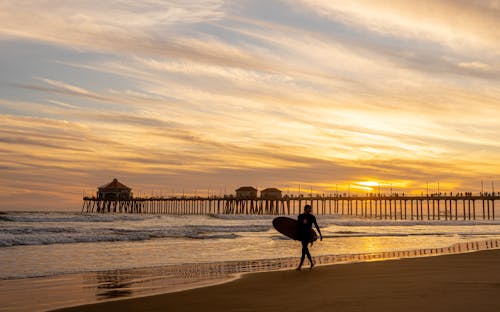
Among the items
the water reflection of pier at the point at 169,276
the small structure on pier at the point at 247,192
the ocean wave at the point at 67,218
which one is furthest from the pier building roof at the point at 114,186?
the water reflection of pier at the point at 169,276

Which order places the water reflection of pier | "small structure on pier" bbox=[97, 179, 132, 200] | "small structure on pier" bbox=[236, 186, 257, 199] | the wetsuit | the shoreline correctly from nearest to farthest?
1. the shoreline
2. the water reflection of pier
3. the wetsuit
4. "small structure on pier" bbox=[236, 186, 257, 199]
5. "small structure on pier" bbox=[97, 179, 132, 200]

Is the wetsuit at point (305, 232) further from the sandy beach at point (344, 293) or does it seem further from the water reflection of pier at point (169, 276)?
the water reflection of pier at point (169, 276)

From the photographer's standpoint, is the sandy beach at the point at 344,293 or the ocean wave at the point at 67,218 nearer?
the sandy beach at the point at 344,293

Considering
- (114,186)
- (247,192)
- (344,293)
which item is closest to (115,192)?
(114,186)

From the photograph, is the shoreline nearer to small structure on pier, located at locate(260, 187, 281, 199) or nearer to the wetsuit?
the wetsuit

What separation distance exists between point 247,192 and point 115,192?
3455 centimetres

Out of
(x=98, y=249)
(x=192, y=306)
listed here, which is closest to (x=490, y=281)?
(x=192, y=306)

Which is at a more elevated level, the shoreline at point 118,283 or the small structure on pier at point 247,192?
the small structure on pier at point 247,192

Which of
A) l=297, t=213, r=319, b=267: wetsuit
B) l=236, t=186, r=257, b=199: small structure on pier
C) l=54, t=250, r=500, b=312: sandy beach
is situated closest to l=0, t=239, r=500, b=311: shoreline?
l=54, t=250, r=500, b=312: sandy beach

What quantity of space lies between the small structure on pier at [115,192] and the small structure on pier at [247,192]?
1176 inches

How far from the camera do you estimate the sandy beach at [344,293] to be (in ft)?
24.6

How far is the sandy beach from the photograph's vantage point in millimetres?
7512

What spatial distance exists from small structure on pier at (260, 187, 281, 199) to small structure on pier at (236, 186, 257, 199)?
68.8 inches

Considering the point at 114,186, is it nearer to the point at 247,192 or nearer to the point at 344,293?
the point at 247,192
